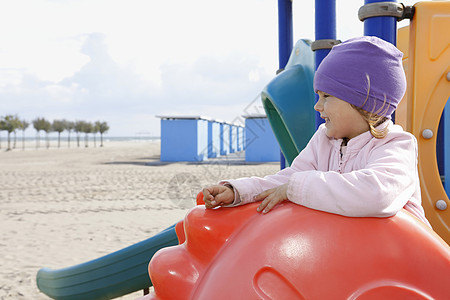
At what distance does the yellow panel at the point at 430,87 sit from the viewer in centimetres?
194

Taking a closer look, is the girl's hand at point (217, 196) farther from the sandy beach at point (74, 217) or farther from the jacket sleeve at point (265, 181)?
the sandy beach at point (74, 217)

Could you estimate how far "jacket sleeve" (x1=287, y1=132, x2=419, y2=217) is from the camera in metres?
1.02

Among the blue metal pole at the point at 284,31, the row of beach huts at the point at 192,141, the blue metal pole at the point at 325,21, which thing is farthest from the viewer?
the row of beach huts at the point at 192,141

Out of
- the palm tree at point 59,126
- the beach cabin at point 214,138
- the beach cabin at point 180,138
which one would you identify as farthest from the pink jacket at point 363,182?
the palm tree at point 59,126

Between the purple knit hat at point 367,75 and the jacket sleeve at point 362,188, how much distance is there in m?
0.18

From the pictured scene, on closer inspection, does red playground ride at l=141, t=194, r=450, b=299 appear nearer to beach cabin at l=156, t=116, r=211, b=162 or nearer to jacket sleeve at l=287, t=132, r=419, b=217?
jacket sleeve at l=287, t=132, r=419, b=217

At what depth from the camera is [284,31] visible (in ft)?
11.9

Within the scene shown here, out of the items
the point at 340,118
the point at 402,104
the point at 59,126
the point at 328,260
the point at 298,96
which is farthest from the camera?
the point at 59,126

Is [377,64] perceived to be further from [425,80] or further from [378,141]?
[425,80]

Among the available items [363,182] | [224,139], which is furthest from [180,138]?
[363,182]

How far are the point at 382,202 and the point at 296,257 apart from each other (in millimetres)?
263

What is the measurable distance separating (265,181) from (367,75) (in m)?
0.47

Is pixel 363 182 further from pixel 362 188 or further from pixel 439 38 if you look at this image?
pixel 439 38

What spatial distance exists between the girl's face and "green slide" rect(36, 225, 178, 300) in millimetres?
1501
